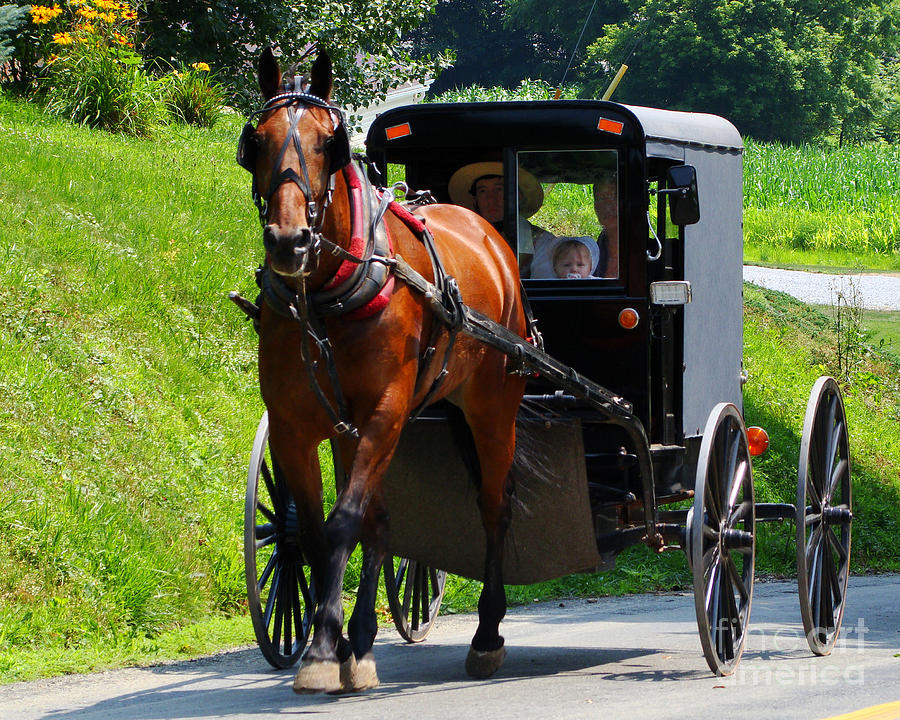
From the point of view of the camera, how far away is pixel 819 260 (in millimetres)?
28094

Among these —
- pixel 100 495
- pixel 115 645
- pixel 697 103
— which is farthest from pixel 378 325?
pixel 697 103

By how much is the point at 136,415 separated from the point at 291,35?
10.2 meters

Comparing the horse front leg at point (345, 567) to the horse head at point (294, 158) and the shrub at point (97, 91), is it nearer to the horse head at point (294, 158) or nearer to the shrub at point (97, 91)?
the horse head at point (294, 158)

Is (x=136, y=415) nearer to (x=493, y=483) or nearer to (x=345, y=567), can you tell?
(x=493, y=483)

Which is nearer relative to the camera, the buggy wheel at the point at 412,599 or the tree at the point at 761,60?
the buggy wheel at the point at 412,599

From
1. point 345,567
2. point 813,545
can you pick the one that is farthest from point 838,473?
point 345,567

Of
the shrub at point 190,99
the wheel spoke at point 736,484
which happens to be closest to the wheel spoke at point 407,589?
the wheel spoke at point 736,484

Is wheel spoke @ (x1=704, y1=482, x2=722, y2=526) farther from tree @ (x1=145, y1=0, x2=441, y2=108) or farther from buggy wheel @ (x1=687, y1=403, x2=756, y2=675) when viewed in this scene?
tree @ (x1=145, y1=0, x2=441, y2=108)

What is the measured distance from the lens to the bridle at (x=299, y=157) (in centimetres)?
472

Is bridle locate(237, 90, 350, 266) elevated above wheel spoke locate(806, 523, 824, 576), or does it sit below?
above

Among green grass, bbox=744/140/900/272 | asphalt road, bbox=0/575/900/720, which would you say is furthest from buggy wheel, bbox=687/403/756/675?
green grass, bbox=744/140/900/272

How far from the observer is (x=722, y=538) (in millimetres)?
6379

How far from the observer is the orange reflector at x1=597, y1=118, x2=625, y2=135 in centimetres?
683

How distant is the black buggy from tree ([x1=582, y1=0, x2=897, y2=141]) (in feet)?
160
